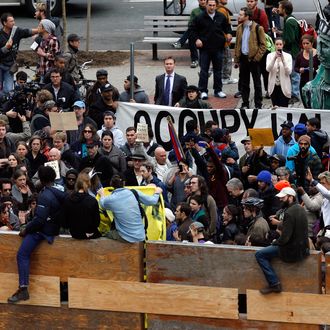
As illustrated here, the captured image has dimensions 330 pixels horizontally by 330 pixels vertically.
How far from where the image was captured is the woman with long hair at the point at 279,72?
71.7 ft

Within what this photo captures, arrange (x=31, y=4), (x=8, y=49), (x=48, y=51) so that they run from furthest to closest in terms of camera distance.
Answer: (x=31, y=4) → (x=8, y=49) → (x=48, y=51)

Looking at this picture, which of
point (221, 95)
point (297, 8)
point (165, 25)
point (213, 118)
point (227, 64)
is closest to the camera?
point (213, 118)

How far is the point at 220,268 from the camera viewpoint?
Result: 12828 mm

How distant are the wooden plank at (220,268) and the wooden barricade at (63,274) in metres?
0.22

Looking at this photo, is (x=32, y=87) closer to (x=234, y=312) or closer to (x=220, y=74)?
(x=220, y=74)

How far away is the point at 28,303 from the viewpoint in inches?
528

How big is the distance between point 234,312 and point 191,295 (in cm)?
44

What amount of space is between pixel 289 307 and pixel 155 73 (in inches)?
531

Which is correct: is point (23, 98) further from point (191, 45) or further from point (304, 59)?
point (191, 45)

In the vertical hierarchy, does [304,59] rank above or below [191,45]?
above

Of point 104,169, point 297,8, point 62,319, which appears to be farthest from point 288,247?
point 297,8

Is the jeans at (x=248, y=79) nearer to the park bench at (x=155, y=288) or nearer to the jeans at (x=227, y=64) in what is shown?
the jeans at (x=227, y=64)

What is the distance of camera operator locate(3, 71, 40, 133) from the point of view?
803 inches

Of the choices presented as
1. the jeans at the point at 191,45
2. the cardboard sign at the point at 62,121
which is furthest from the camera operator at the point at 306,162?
the jeans at the point at 191,45
